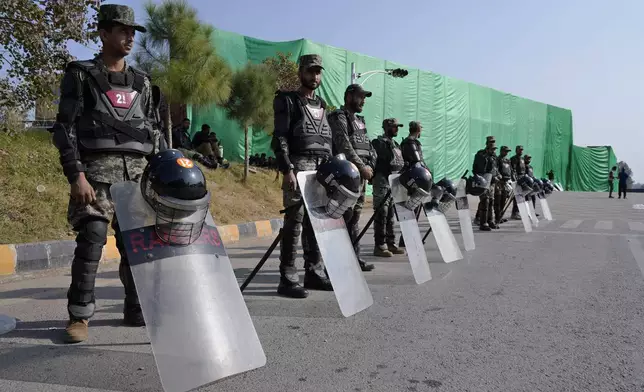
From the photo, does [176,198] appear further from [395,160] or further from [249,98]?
[249,98]

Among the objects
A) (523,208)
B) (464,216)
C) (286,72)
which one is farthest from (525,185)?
(286,72)

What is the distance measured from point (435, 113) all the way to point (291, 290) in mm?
26327

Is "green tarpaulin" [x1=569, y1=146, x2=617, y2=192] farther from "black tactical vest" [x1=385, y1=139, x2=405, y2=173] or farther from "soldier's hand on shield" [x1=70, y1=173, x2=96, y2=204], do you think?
"soldier's hand on shield" [x1=70, y1=173, x2=96, y2=204]

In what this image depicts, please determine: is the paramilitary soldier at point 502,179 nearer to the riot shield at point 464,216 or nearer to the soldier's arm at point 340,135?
the riot shield at point 464,216

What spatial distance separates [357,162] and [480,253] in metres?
3.10

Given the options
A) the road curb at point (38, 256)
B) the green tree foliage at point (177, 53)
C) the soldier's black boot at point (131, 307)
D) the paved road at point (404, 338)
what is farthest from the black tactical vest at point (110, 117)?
the green tree foliage at point (177, 53)

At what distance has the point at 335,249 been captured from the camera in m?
3.52

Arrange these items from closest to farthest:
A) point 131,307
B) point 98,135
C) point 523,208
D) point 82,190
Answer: point 82,190 → point 98,135 → point 131,307 → point 523,208

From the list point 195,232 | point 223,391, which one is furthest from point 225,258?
point 223,391

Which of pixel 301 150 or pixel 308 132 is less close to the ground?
pixel 308 132

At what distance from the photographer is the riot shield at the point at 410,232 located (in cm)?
471

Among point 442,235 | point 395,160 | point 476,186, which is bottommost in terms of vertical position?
point 442,235

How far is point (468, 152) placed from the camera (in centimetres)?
3197

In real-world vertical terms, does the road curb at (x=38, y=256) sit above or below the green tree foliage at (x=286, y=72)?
below
